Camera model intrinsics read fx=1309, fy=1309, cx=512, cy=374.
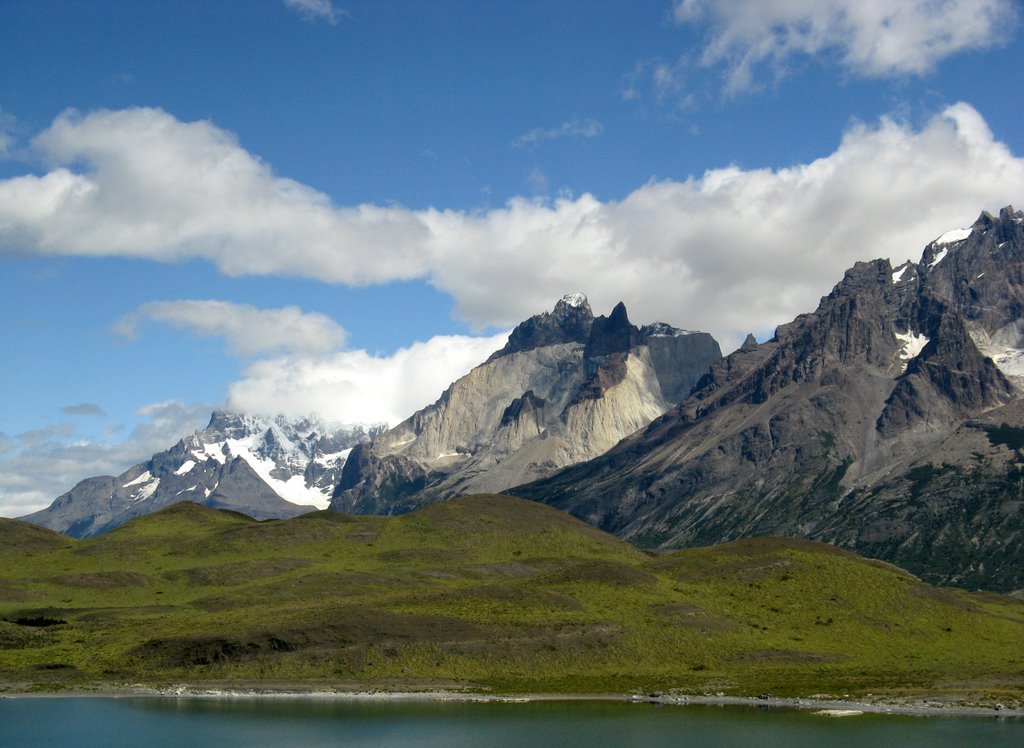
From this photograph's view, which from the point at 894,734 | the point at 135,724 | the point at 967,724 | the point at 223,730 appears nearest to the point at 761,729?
the point at 894,734

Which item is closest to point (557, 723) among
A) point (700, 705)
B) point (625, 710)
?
point (625, 710)

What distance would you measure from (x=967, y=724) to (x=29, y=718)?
125 meters

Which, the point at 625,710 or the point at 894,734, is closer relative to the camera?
the point at 894,734

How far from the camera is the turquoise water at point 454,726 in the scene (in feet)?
515

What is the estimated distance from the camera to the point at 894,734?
536 feet

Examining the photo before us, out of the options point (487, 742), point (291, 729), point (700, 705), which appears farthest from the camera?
point (700, 705)

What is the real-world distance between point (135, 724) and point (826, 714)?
92982mm

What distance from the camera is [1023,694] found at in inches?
7731

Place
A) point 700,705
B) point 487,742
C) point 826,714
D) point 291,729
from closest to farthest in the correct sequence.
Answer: point 487,742
point 291,729
point 826,714
point 700,705

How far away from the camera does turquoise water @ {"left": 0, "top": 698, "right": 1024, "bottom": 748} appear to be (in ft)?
515

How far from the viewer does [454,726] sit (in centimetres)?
16938

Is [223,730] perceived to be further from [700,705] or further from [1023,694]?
[1023,694]

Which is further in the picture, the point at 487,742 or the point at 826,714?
the point at 826,714

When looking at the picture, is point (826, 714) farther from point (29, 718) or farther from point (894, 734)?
point (29, 718)
